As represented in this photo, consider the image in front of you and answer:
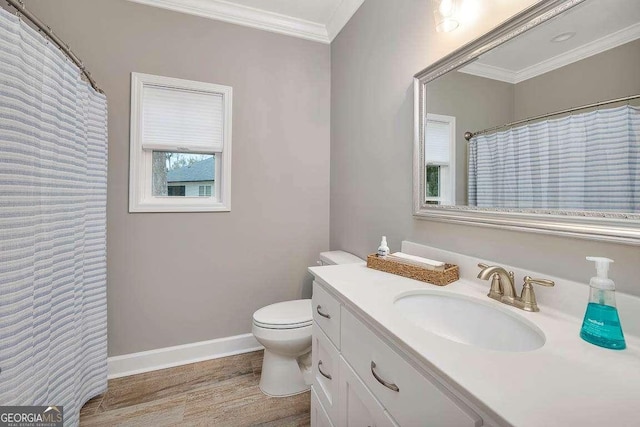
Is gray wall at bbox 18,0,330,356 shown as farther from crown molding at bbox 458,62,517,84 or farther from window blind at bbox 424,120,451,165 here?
crown molding at bbox 458,62,517,84

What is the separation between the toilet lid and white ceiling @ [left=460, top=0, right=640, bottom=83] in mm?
1468

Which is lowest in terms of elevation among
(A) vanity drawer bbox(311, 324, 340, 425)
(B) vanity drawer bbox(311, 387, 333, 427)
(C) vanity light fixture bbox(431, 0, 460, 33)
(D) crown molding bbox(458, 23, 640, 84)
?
(B) vanity drawer bbox(311, 387, 333, 427)

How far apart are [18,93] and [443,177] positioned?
5.29 feet

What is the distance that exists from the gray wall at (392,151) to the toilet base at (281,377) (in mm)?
836

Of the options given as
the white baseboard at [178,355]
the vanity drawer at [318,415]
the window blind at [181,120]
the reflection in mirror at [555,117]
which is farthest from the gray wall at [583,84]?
the white baseboard at [178,355]

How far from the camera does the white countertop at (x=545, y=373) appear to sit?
43 centimetres

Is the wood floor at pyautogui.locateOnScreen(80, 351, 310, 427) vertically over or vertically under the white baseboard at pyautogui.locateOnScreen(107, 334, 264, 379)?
under

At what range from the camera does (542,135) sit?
85 centimetres

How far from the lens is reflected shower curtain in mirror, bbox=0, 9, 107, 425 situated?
915 mm

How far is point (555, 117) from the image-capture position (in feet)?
2.71

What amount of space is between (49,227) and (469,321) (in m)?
1.62

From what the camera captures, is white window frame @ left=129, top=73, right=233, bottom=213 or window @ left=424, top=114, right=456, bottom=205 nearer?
window @ left=424, top=114, right=456, bottom=205

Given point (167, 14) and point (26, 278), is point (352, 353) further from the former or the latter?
point (167, 14)

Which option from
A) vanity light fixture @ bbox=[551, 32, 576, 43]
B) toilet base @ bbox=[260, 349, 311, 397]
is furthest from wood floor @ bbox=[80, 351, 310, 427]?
vanity light fixture @ bbox=[551, 32, 576, 43]
